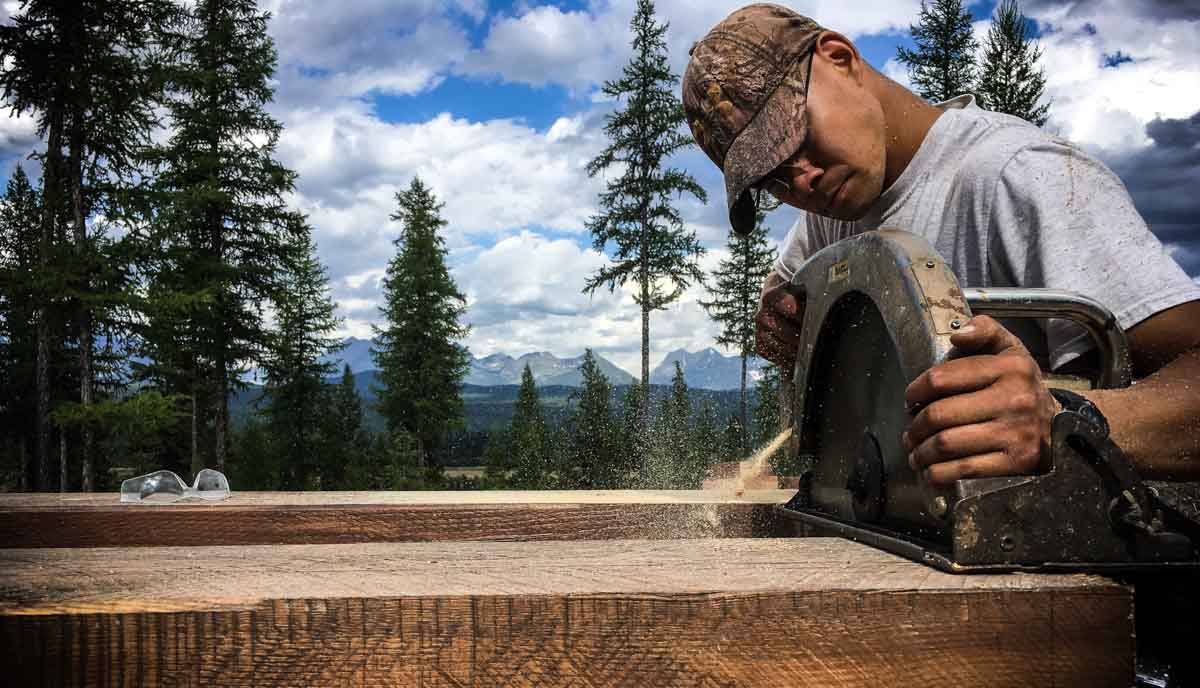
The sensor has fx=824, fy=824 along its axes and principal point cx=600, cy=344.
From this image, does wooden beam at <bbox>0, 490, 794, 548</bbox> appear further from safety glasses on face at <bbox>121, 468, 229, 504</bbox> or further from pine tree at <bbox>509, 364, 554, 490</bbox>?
pine tree at <bbox>509, 364, 554, 490</bbox>

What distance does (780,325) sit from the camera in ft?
6.09

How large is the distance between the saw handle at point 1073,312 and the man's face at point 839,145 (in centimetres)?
68

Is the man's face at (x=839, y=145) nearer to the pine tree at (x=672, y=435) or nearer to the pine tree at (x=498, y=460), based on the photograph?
the pine tree at (x=672, y=435)

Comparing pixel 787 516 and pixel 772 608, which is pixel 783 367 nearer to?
pixel 787 516

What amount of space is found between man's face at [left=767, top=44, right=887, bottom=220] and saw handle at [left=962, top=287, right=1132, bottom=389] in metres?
0.68

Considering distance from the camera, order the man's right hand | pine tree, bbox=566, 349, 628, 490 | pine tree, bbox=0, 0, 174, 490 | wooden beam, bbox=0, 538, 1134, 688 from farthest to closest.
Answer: pine tree, bbox=566, 349, 628, 490 → pine tree, bbox=0, 0, 174, 490 → the man's right hand → wooden beam, bbox=0, 538, 1134, 688

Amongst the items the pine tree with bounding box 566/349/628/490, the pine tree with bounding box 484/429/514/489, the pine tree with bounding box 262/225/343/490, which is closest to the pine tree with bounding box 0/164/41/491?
the pine tree with bounding box 262/225/343/490

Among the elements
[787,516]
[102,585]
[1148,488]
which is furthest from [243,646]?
[787,516]

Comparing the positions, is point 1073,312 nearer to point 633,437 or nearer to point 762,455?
point 762,455

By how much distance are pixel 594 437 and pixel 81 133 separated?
29.5 metres

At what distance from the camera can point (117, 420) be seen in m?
21.0

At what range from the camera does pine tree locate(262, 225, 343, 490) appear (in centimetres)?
3133

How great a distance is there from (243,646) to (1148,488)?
3.76 feet

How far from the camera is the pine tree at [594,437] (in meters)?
40.5
